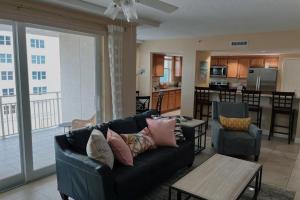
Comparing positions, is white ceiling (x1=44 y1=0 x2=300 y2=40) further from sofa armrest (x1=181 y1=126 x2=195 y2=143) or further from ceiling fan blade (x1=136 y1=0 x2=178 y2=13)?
sofa armrest (x1=181 y1=126 x2=195 y2=143)

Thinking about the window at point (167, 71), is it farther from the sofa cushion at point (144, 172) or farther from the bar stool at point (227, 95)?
the sofa cushion at point (144, 172)

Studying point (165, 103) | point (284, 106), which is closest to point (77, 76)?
point (284, 106)

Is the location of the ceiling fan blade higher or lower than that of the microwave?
higher

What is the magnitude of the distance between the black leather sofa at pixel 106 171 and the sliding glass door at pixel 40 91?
826mm

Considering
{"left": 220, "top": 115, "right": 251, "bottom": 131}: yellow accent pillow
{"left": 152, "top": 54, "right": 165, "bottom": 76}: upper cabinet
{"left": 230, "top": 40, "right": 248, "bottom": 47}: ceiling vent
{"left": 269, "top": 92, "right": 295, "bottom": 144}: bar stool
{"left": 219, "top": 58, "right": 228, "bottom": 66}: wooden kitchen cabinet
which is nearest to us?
{"left": 220, "top": 115, "right": 251, "bottom": 131}: yellow accent pillow

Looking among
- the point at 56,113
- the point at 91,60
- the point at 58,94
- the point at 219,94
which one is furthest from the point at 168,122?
the point at 219,94

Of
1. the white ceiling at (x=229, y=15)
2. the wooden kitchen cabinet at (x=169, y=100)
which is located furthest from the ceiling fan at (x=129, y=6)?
the wooden kitchen cabinet at (x=169, y=100)

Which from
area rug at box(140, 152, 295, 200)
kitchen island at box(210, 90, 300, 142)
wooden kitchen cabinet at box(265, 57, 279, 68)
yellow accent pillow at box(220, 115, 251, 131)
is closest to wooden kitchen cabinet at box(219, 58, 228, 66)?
wooden kitchen cabinet at box(265, 57, 279, 68)

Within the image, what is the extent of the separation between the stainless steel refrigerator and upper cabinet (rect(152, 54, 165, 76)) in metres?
3.17

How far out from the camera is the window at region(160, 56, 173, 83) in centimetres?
883

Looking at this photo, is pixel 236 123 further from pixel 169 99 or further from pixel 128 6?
pixel 169 99

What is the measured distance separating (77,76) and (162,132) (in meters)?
1.84

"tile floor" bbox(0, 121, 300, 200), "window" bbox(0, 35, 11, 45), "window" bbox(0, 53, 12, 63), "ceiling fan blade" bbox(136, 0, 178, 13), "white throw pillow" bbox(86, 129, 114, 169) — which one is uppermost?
"ceiling fan blade" bbox(136, 0, 178, 13)

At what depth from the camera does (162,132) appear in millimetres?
3203
